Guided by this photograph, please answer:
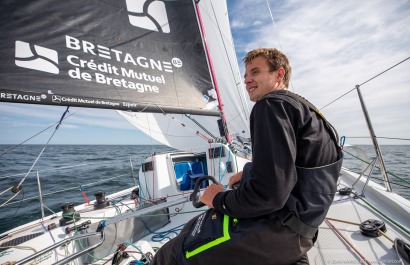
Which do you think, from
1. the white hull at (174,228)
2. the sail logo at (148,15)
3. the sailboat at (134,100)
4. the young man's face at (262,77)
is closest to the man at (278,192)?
the young man's face at (262,77)

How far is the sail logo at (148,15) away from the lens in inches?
120

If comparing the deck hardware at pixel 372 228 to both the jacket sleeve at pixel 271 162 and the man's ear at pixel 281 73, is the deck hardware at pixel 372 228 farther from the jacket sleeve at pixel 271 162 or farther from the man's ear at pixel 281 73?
the man's ear at pixel 281 73

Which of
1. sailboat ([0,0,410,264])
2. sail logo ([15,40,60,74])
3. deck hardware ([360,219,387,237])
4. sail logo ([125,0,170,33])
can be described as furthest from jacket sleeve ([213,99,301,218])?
sail logo ([125,0,170,33])

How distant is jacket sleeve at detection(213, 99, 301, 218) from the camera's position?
83 centimetres

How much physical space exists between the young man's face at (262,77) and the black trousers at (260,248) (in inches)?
27.5

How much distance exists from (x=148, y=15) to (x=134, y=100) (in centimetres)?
150

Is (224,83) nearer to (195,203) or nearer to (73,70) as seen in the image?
(73,70)

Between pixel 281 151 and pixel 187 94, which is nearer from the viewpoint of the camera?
pixel 281 151

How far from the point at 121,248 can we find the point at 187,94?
7.32 feet

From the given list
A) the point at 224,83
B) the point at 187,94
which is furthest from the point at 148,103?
the point at 224,83

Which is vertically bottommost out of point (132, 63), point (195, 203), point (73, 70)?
point (195, 203)

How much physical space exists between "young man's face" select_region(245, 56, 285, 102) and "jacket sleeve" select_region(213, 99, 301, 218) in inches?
11.2

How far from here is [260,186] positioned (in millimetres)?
853

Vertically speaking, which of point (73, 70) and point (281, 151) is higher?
point (73, 70)
